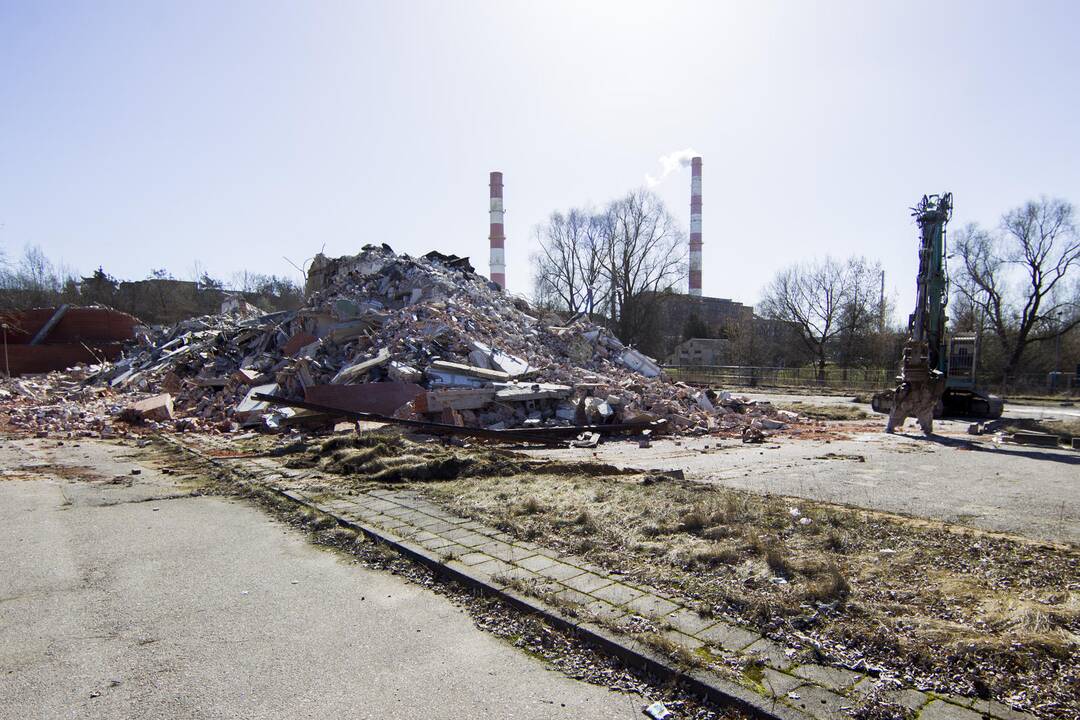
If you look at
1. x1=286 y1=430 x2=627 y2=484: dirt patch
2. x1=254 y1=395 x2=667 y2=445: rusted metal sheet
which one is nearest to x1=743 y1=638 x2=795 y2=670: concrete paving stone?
x1=286 y1=430 x2=627 y2=484: dirt patch

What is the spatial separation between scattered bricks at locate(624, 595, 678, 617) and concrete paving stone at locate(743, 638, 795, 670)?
1.77 ft

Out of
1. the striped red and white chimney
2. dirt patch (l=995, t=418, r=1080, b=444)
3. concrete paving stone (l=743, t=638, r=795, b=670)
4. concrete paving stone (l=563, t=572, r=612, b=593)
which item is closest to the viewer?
concrete paving stone (l=743, t=638, r=795, b=670)

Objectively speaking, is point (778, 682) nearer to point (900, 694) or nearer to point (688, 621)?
point (900, 694)

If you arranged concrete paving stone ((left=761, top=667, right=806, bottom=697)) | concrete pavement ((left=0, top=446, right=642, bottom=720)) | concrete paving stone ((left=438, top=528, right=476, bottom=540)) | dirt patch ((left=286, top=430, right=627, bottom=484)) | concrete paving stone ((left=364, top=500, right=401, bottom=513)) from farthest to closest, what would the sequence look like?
dirt patch ((left=286, top=430, right=627, bottom=484))
concrete paving stone ((left=364, top=500, right=401, bottom=513))
concrete paving stone ((left=438, top=528, right=476, bottom=540))
concrete pavement ((left=0, top=446, right=642, bottom=720))
concrete paving stone ((left=761, top=667, right=806, bottom=697))

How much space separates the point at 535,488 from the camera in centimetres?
675

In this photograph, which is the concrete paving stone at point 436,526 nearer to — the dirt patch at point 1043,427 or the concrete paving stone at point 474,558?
the concrete paving stone at point 474,558

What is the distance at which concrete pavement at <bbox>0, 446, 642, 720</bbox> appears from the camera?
282 centimetres

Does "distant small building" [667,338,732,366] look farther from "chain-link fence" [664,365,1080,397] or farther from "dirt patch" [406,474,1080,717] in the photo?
"dirt patch" [406,474,1080,717]

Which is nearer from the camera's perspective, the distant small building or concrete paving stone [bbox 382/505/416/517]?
concrete paving stone [bbox 382/505/416/517]

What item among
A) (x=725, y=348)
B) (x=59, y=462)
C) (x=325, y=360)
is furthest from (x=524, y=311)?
(x=725, y=348)

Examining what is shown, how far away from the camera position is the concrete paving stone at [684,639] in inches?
123

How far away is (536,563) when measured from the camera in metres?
4.40

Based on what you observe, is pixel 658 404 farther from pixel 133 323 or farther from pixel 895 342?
pixel 895 342

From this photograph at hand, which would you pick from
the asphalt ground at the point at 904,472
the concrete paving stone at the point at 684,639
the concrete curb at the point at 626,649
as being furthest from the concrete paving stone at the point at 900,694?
the asphalt ground at the point at 904,472
